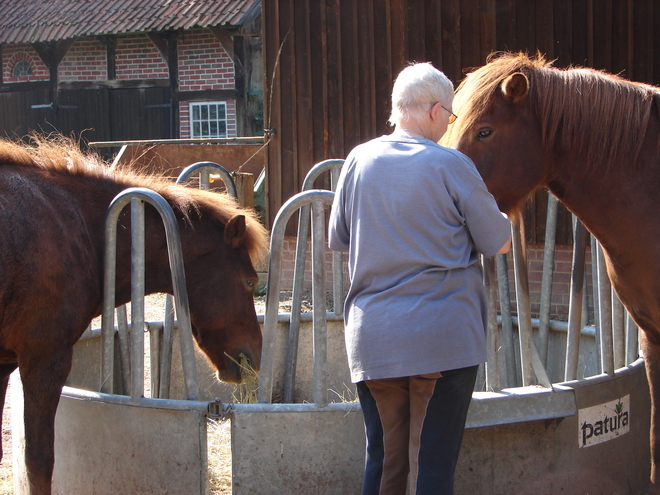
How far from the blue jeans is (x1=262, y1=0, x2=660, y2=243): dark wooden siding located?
502 cm

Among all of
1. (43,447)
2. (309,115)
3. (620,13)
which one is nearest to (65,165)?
(43,447)

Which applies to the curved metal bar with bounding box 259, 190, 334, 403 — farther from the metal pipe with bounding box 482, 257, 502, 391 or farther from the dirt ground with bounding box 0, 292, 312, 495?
the metal pipe with bounding box 482, 257, 502, 391

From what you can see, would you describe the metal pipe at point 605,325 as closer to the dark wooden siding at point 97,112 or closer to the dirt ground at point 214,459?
the dirt ground at point 214,459

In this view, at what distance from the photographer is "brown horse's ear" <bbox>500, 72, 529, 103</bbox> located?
2.46 meters

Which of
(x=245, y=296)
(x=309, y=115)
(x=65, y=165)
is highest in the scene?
(x=309, y=115)

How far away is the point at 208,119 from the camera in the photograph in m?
15.5

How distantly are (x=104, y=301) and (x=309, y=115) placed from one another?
5346 millimetres

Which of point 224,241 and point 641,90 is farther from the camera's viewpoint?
point 224,241

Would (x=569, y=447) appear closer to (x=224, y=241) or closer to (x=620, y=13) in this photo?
(x=224, y=241)

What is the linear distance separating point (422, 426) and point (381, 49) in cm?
616

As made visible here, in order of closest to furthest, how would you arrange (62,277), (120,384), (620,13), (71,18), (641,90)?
(641,90) → (62,277) → (120,384) → (620,13) → (71,18)

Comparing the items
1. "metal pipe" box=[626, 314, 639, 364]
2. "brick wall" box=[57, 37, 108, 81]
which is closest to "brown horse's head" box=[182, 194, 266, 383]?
"metal pipe" box=[626, 314, 639, 364]

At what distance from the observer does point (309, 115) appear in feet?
26.0

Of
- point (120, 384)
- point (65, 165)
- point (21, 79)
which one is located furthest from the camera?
point (21, 79)
